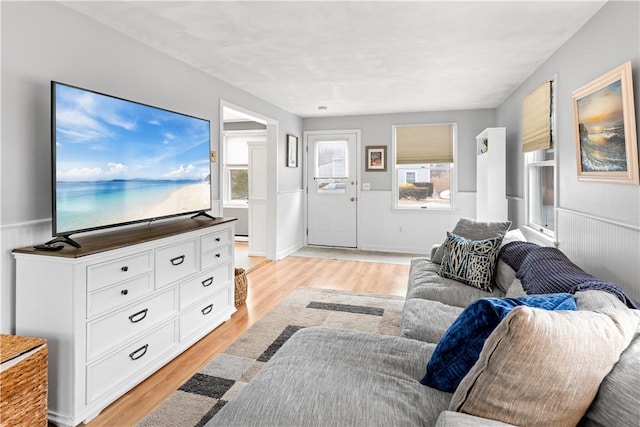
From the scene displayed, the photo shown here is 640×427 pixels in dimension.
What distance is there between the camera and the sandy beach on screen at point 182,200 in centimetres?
284

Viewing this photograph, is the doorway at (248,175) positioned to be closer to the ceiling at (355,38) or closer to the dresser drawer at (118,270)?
the ceiling at (355,38)

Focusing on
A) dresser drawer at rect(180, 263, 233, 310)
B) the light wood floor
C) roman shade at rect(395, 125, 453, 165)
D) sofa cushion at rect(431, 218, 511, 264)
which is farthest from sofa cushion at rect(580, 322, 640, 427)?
roman shade at rect(395, 125, 453, 165)

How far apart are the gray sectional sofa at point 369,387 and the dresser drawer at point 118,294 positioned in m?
1.11

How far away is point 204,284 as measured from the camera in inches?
119

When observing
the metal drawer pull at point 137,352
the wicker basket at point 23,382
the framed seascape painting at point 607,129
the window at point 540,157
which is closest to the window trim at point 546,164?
the window at point 540,157

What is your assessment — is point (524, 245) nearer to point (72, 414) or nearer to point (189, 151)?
point (189, 151)

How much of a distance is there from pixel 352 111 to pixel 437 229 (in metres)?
2.37

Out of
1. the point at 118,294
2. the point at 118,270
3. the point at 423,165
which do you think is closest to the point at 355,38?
the point at 118,270

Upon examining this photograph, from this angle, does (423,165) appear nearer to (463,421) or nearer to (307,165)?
(307,165)

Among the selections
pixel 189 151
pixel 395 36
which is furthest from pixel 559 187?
pixel 189 151

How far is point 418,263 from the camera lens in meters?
3.50

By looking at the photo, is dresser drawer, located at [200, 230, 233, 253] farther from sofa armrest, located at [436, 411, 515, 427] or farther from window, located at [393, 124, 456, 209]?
window, located at [393, 124, 456, 209]

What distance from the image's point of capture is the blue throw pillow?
47.9 inches

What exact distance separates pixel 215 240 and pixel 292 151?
3315 millimetres
